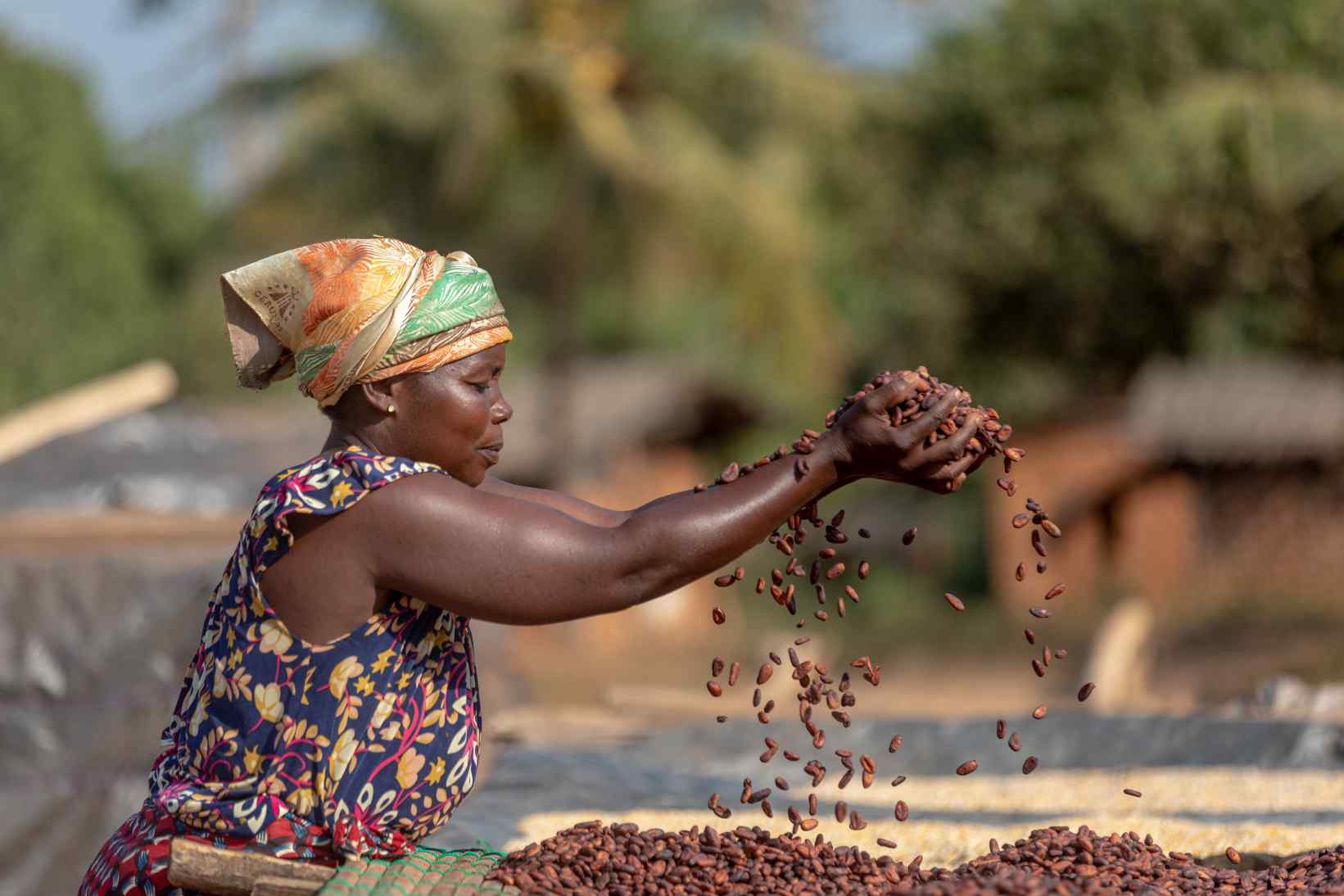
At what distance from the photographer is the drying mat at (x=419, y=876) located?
2199 millimetres

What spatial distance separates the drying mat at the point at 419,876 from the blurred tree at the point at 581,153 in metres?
16.8

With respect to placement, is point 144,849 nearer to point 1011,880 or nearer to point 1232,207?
point 1011,880

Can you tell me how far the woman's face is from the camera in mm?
2393

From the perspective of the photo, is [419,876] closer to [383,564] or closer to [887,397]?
[383,564]

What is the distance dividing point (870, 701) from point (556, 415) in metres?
8.99

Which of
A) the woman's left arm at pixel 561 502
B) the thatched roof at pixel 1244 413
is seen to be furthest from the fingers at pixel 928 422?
the thatched roof at pixel 1244 413

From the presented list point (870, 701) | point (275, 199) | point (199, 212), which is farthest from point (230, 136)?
point (870, 701)

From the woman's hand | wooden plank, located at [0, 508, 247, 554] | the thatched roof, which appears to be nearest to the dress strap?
the woman's hand

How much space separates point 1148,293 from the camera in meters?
17.5

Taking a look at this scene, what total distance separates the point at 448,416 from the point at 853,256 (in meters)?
18.6

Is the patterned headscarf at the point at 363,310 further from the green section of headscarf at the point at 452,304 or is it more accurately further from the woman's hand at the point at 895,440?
the woman's hand at the point at 895,440

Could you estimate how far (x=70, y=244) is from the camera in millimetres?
20656

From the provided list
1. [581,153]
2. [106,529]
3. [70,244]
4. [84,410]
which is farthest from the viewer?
[70,244]

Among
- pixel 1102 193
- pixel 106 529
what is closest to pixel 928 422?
pixel 106 529
